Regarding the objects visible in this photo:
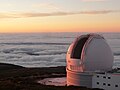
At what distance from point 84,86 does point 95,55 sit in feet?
15.0

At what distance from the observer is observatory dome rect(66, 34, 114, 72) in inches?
1437

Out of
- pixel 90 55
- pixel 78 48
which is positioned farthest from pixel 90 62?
pixel 78 48

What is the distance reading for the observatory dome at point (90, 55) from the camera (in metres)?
36.5

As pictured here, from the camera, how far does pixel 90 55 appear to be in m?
36.6

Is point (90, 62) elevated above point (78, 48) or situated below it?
below

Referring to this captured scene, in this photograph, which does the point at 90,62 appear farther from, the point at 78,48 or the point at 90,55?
the point at 78,48

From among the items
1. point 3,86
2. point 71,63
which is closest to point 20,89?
point 3,86

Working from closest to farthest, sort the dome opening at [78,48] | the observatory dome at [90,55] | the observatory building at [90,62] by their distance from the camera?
the observatory building at [90,62] → the observatory dome at [90,55] → the dome opening at [78,48]

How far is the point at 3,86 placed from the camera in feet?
117

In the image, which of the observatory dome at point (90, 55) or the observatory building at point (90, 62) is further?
the observatory dome at point (90, 55)

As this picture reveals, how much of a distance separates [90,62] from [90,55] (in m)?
0.96

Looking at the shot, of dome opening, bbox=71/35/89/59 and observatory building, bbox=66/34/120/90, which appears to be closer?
observatory building, bbox=66/34/120/90

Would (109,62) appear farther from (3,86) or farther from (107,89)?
(3,86)

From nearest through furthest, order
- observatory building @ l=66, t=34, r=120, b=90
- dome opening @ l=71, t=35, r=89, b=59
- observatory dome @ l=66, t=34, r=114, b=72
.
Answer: observatory building @ l=66, t=34, r=120, b=90
observatory dome @ l=66, t=34, r=114, b=72
dome opening @ l=71, t=35, r=89, b=59
